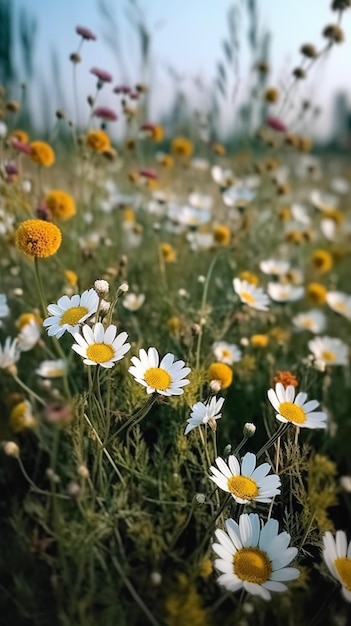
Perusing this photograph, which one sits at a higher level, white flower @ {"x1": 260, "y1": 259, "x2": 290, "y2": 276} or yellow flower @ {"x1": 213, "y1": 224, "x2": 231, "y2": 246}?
yellow flower @ {"x1": 213, "y1": 224, "x2": 231, "y2": 246}

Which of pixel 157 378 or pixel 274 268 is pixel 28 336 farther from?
pixel 274 268

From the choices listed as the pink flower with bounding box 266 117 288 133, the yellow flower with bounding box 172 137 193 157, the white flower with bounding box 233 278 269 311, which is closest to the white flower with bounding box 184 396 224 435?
the white flower with bounding box 233 278 269 311

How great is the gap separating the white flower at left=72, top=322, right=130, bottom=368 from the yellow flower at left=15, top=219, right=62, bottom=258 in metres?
0.17

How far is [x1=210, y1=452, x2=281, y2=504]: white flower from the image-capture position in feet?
2.93

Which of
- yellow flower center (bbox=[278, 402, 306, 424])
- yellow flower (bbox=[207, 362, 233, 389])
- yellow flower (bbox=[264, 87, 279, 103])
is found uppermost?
yellow flower (bbox=[264, 87, 279, 103])

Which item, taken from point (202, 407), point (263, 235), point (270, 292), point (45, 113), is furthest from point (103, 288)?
point (45, 113)

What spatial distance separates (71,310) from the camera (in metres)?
1.00

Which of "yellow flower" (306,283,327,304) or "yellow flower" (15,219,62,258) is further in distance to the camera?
"yellow flower" (306,283,327,304)

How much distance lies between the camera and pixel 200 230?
7.73 ft

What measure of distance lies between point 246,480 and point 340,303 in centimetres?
134

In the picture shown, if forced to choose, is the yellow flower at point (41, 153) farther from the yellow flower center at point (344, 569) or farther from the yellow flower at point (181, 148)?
the yellow flower center at point (344, 569)

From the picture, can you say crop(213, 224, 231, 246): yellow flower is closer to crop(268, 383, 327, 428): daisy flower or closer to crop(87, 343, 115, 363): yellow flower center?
crop(268, 383, 327, 428): daisy flower

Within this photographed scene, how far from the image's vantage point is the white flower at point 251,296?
1.50 meters

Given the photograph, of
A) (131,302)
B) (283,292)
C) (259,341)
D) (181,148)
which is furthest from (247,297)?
(181,148)
